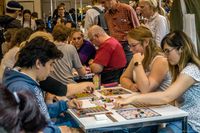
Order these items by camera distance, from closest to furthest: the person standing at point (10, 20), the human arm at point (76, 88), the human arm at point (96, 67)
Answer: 1. the human arm at point (76, 88)
2. the human arm at point (96, 67)
3. the person standing at point (10, 20)

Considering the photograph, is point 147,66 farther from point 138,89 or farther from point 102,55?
point 102,55

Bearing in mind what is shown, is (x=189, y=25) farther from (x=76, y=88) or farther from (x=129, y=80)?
(x=76, y=88)

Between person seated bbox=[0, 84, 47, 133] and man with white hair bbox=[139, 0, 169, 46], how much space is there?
347 cm

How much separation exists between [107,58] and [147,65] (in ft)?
2.59

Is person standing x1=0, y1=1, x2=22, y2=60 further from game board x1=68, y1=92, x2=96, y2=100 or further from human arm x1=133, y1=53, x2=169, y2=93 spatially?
human arm x1=133, y1=53, x2=169, y2=93

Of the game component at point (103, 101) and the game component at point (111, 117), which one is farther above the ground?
the game component at point (111, 117)

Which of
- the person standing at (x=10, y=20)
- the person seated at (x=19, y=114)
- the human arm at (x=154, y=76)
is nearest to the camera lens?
the person seated at (x=19, y=114)

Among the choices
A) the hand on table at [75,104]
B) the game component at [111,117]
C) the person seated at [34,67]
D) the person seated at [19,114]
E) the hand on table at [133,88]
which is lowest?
the hand on table at [133,88]

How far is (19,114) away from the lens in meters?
1.20

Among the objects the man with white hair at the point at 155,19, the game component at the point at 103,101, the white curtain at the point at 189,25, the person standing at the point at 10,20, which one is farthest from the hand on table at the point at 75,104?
the person standing at the point at 10,20

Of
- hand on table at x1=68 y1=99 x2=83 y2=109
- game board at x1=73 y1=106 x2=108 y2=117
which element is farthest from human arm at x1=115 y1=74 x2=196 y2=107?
hand on table at x1=68 y1=99 x2=83 y2=109

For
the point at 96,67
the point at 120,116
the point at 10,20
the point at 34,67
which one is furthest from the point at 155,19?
the point at 10,20

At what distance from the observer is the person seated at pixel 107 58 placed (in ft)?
12.9

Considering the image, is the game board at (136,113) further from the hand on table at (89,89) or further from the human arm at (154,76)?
the hand on table at (89,89)
